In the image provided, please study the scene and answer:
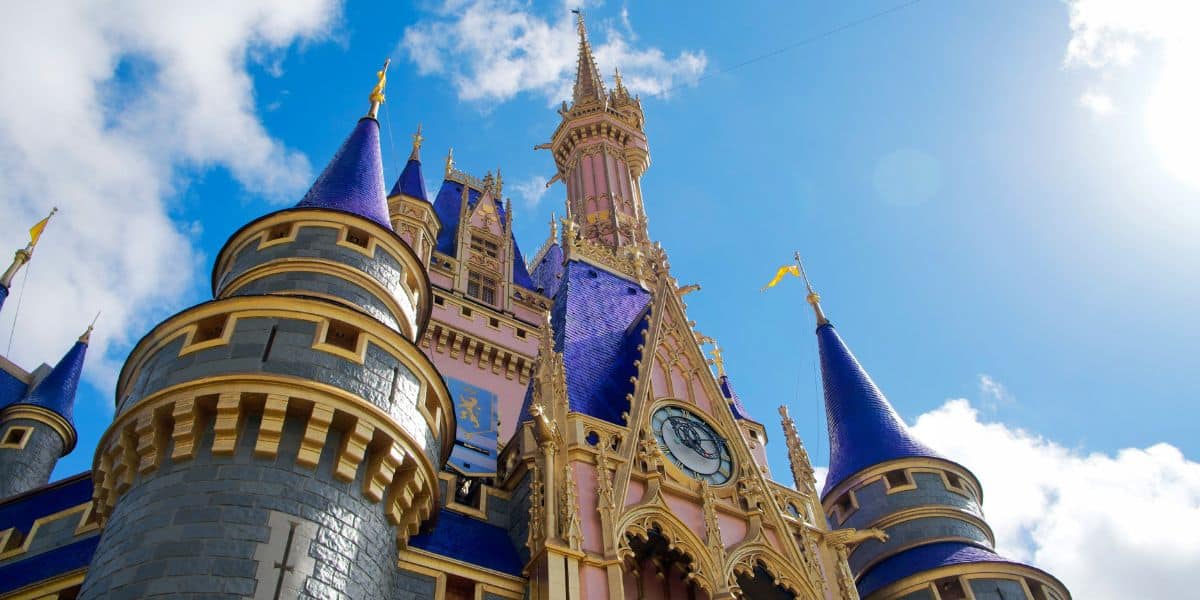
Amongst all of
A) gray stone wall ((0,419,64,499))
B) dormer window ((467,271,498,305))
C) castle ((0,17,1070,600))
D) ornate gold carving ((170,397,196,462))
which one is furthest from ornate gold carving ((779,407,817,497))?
gray stone wall ((0,419,64,499))

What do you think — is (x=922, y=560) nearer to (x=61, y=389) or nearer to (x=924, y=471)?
(x=924, y=471)

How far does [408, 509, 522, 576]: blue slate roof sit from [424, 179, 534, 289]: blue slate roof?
56.3 feet

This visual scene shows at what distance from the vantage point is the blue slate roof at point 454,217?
121 ft

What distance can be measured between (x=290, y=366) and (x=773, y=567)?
37.7ft

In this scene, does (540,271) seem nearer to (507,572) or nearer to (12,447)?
(12,447)

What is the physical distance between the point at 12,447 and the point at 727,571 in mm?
24649

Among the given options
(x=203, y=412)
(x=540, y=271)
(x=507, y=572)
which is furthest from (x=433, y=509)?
(x=540, y=271)

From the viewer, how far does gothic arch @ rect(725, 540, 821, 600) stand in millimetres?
21125

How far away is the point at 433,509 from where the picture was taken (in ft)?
61.6

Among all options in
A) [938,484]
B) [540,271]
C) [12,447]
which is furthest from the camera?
[540,271]

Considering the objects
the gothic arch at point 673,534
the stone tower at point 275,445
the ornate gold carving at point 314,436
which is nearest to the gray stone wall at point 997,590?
the gothic arch at point 673,534

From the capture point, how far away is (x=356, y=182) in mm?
24062

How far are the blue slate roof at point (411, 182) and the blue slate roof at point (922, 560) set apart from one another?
815 inches

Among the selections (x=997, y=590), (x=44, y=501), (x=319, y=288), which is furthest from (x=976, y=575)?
(x=44, y=501)
